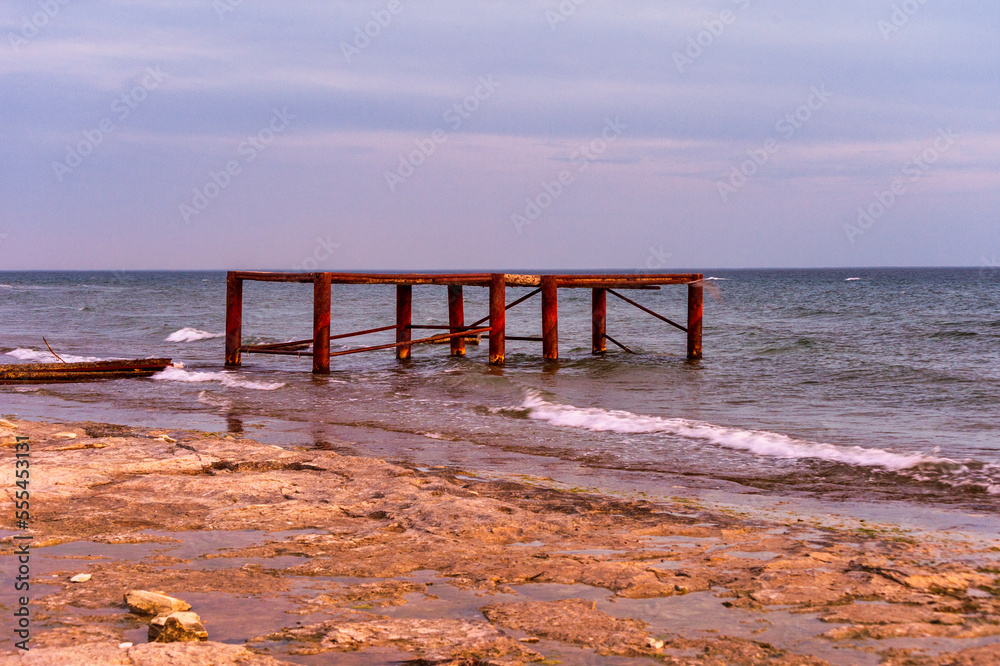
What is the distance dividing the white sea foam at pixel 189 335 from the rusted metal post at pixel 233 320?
10856 mm

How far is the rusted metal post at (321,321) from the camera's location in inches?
602

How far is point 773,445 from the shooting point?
902 centimetres

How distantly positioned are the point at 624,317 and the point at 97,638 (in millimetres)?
37180

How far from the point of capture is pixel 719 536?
537 cm

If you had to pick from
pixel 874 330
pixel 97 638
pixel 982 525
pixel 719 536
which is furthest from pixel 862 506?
pixel 874 330

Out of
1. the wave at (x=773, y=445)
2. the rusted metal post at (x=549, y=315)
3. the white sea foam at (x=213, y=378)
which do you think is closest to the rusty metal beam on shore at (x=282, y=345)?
the white sea foam at (x=213, y=378)

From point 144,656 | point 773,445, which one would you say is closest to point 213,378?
point 773,445

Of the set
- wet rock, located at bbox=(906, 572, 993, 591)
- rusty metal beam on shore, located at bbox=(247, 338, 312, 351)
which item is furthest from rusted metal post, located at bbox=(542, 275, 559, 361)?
wet rock, located at bbox=(906, 572, 993, 591)

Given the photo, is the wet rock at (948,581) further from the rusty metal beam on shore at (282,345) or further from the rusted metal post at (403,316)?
the rusted metal post at (403,316)

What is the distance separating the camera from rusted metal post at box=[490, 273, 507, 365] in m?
16.7

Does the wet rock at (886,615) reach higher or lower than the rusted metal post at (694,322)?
lower

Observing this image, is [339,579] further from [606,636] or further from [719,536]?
[719,536]

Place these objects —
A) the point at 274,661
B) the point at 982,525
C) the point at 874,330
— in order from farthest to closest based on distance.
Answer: the point at 874,330
the point at 982,525
the point at 274,661

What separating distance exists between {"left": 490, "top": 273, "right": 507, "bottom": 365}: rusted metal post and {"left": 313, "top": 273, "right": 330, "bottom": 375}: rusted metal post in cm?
326
